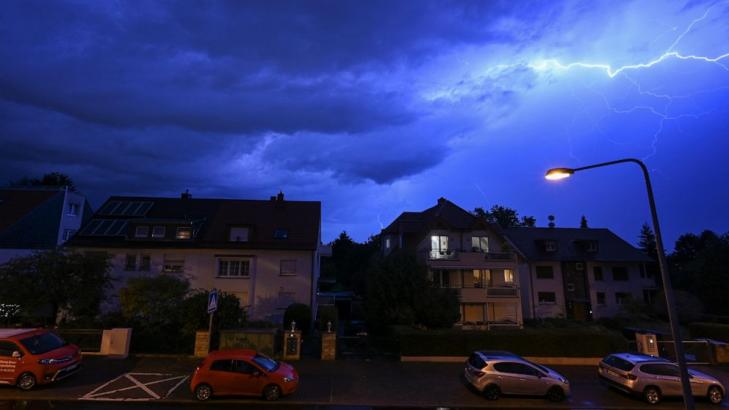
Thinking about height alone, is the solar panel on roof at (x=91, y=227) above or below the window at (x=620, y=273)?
above

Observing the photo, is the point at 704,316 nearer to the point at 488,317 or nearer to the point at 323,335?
the point at 488,317

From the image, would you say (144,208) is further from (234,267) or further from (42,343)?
Result: (42,343)

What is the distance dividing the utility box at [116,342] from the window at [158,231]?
1335cm

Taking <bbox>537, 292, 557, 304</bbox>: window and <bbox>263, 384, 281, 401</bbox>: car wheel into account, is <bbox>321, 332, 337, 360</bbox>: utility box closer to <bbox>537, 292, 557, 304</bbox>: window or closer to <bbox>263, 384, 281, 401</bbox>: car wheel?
<bbox>263, 384, 281, 401</bbox>: car wheel

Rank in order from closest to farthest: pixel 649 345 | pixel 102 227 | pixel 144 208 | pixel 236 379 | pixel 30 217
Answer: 1. pixel 236 379
2. pixel 649 345
3. pixel 102 227
4. pixel 144 208
5. pixel 30 217

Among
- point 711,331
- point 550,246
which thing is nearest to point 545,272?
point 550,246

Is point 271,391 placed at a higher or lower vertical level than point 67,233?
lower

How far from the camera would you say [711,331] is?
84.8ft

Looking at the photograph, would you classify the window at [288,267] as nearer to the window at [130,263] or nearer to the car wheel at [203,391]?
the window at [130,263]

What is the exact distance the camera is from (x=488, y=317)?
33.5 m

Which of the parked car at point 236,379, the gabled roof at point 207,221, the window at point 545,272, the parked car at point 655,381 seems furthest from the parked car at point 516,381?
the window at point 545,272

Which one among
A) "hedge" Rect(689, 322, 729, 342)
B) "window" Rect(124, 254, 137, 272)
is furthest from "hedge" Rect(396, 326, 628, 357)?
"window" Rect(124, 254, 137, 272)

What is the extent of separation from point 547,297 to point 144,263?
38.7 m

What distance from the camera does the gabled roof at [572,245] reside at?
40.1 metres
